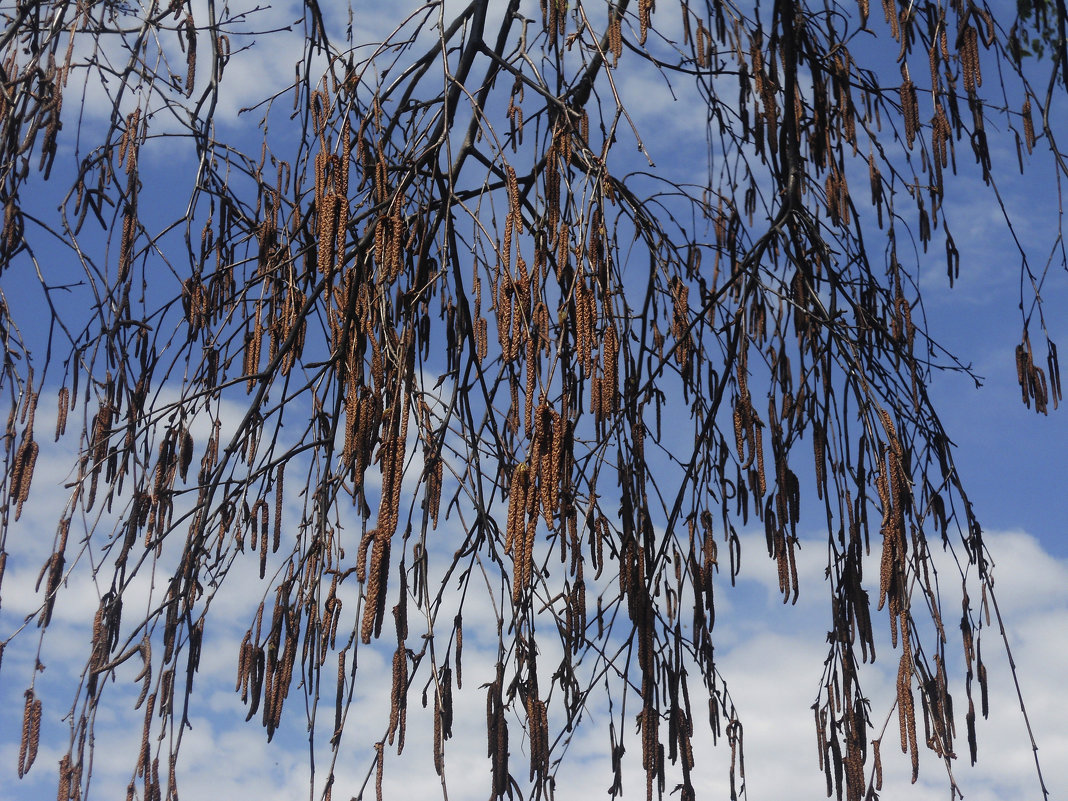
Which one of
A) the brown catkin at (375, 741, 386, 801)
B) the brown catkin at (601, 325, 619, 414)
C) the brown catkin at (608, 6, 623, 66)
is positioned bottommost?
the brown catkin at (375, 741, 386, 801)

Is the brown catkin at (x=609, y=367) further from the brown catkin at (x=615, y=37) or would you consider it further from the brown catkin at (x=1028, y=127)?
the brown catkin at (x=1028, y=127)

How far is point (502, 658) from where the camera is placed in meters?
1.76

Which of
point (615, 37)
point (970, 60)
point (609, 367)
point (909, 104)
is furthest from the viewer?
point (909, 104)

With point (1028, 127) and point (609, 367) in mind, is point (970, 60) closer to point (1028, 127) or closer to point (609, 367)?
point (1028, 127)

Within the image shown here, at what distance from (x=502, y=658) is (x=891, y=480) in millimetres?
775

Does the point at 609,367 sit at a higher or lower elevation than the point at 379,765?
higher

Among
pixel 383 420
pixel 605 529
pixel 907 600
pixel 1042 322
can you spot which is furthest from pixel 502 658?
pixel 1042 322

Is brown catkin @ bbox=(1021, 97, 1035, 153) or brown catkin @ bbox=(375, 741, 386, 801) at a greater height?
brown catkin @ bbox=(1021, 97, 1035, 153)

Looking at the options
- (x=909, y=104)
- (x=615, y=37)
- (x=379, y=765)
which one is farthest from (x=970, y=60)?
(x=379, y=765)

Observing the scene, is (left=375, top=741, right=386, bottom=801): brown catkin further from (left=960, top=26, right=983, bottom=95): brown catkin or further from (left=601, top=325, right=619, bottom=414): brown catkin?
(left=960, top=26, right=983, bottom=95): brown catkin

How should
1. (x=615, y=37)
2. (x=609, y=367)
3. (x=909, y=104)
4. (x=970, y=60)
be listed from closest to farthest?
1. (x=609, y=367)
2. (x=615, y=37)
3. (x=970, y=60)
4. (x=909, y=104)

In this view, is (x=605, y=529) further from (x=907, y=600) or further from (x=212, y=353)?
(x=212, y=353)

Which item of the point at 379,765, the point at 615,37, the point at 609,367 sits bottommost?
the point at 379,765

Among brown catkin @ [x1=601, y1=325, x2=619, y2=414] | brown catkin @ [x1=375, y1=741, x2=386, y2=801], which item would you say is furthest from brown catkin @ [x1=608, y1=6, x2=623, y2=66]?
brown catkin @ [x1=375, y1=741, x2=386, y2=801]
